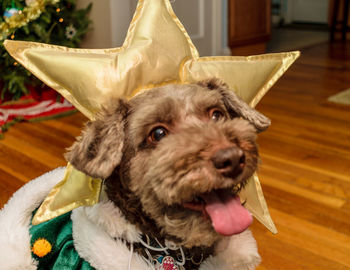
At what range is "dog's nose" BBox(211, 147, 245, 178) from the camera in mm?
749

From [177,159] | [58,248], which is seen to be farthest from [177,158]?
[58,248]

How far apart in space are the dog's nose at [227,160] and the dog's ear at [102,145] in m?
0.23

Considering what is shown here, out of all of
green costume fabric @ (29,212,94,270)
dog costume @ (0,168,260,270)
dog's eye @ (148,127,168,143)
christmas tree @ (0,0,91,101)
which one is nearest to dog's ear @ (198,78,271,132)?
dog's eye @ (148,127,168,143)

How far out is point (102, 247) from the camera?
3.01 feet

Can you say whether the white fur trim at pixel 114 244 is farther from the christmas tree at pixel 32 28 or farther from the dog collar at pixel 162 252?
the christmas tree at pixel 32 28

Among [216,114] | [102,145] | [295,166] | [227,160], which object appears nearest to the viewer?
[227,160]

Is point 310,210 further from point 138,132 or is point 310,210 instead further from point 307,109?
point 307,109

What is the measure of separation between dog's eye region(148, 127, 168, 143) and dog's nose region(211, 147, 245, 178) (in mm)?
180

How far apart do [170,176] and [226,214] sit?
0.14m

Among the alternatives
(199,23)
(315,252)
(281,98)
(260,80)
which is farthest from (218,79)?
(199,23)

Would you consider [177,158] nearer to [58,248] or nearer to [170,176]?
[170,176]

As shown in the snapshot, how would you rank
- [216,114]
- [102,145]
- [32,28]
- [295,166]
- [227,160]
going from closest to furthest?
[227,160] < [102,145] < [216,114] < [295,166] < [32,28]

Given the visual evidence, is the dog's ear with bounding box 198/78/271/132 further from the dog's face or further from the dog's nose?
the dog's nose

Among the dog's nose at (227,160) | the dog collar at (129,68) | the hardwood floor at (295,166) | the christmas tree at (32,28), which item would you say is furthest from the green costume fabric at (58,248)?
the christmas tree at (32,28)
